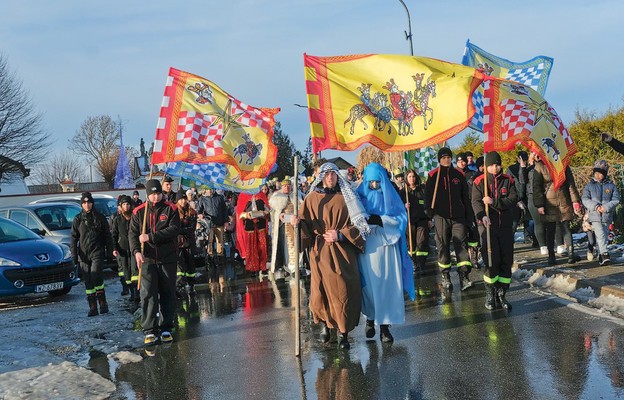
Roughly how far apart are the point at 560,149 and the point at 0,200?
117 feet

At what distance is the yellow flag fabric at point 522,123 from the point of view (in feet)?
35.9

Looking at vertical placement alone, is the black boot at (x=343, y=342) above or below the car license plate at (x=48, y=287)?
below

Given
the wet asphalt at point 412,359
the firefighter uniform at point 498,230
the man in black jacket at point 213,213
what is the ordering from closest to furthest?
the wet asphalt at point 412,359 → the firefighter uniform at point 498,230 → the man in black jacket at point 213,213

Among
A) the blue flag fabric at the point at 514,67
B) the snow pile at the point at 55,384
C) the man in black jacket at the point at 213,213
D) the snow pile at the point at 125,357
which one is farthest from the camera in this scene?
the man in black jacket at the point at 213,213

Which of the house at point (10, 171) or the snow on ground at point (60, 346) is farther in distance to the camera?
the house at point (10, 171)

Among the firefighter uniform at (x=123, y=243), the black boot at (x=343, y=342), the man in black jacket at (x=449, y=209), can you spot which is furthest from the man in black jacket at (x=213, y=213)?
the black boot at (x=343, y=342)

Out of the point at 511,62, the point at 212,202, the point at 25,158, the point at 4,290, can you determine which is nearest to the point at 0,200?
the point at 25,158

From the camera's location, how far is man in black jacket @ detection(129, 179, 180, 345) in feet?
31.8

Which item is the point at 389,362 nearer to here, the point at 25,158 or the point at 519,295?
the point at 519,295

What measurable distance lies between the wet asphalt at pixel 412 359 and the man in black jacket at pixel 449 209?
1139 millimetres

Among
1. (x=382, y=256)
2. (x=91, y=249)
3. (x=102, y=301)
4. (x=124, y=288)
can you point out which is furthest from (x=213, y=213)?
(x=382, y=256)

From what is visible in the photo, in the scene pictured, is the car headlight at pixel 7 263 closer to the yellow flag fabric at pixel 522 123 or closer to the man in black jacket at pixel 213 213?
the man in black jacket at pixel 213 213

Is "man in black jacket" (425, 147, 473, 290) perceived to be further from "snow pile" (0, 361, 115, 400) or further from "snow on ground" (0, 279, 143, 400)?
"snow pile" (0, 361, 115, 400)

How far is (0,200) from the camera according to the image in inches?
1620
